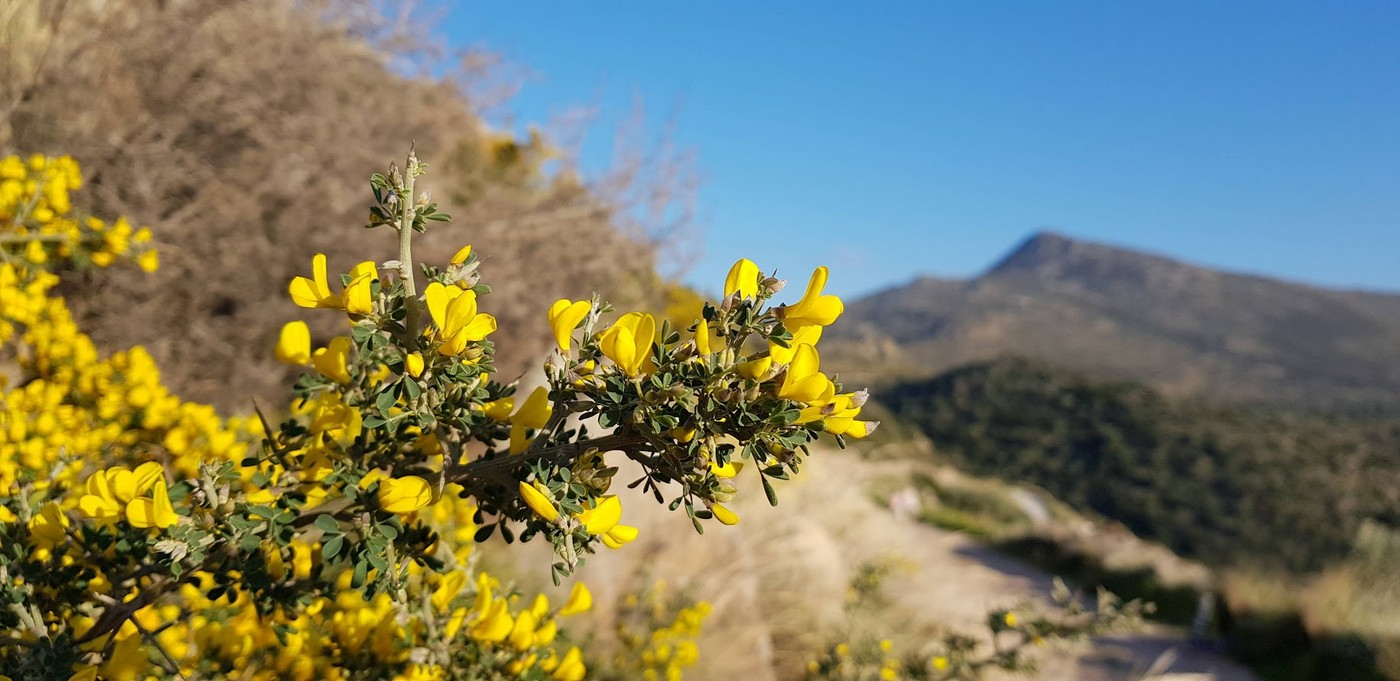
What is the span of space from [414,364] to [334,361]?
217 millimetres

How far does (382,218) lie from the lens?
0.85 metres

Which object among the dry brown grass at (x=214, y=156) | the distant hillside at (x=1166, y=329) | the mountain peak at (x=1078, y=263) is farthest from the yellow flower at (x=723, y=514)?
the mountain peak at (x=1078, y=263)

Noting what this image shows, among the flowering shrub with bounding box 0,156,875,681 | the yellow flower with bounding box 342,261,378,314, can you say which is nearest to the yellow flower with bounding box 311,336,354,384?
the flowering shrub with bounding box 0,156,875,681

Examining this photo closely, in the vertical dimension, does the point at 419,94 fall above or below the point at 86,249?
above

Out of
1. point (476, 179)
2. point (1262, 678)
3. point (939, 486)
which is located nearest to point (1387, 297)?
point (939, 486)

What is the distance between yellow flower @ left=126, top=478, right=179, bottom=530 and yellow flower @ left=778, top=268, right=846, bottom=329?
2.45ft

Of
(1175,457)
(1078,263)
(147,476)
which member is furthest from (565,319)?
(1078,263)

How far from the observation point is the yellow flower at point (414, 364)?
2.73 ft

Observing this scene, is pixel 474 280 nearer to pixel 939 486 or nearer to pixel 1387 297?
pixel 939 486

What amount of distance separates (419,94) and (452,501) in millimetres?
4561

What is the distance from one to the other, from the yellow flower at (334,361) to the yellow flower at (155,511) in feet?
0.74

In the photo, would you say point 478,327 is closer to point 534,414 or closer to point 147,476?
point 534,414

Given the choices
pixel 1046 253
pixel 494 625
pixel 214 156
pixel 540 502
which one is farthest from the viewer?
pixel 1046 253

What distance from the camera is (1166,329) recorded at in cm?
5872
